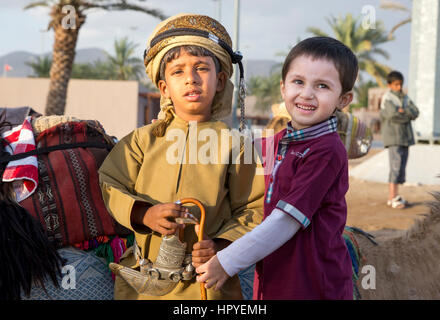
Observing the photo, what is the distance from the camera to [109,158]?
2189mm

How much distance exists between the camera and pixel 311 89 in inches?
69.6

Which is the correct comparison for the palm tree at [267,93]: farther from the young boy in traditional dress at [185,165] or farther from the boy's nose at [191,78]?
the boy's nose at [191,78]

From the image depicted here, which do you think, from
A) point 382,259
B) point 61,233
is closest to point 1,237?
point 61,233

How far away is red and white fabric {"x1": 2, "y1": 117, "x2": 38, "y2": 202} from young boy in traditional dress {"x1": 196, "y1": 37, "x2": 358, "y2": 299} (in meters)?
1.10

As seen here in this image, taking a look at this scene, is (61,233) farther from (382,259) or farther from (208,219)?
(382,259)

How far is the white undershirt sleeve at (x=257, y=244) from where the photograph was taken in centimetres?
168

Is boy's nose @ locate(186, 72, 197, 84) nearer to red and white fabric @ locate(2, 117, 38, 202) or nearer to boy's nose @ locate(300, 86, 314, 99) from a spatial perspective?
boy's nose @ locate(300, 86, 314, 99)

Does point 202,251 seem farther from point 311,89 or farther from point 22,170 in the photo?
point 22,170

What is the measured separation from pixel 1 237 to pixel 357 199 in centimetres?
886

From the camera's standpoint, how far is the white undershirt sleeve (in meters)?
1.68

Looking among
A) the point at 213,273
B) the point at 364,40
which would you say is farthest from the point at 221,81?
the point at 364,40

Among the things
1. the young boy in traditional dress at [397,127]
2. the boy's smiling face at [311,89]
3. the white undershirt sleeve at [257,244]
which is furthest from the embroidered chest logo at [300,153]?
the young boy in traditional dress at [397,127]

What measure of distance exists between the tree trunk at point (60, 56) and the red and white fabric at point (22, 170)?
12205mm

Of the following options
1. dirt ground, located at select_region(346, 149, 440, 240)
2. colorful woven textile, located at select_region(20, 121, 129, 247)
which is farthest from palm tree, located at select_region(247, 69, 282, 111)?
colorful woven textile, located at select_region(20, 121, 129, 247)
